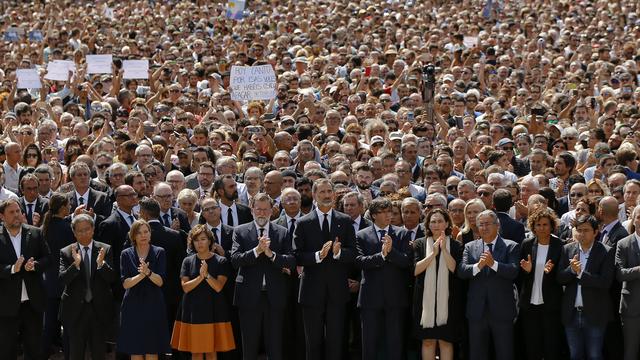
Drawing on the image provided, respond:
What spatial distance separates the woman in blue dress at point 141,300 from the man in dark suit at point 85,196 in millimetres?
1375

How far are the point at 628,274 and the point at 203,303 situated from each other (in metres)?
4.38

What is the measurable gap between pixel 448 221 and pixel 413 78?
9237 mm

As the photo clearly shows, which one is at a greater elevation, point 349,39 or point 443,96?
point 349,39

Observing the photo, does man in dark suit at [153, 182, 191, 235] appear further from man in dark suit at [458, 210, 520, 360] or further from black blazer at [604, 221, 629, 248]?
black blazer at [604, 221, 629, 248]

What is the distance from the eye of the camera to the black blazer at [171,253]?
44.4 feet

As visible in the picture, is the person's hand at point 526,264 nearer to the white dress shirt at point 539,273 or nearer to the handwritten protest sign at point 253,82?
the white dress shirt at point 539,273

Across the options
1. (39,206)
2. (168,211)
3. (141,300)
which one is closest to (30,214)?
(39,206)

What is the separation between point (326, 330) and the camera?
13.6 meters

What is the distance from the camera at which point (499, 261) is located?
42.6ft

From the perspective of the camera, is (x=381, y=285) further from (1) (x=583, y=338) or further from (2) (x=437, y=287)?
(1) (x=583, y=338)

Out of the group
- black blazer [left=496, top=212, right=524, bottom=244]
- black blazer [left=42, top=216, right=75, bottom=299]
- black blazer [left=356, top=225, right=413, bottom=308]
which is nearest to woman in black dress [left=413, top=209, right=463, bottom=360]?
black blazer [left=356, top=225, right=413, bottom=308]

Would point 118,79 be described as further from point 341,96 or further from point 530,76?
point 530,76

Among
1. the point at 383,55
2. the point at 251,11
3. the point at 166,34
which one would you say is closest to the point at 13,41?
the point at 166,34

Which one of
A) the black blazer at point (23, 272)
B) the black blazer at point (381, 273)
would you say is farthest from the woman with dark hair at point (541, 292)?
the black blazer at point (23, 272)
